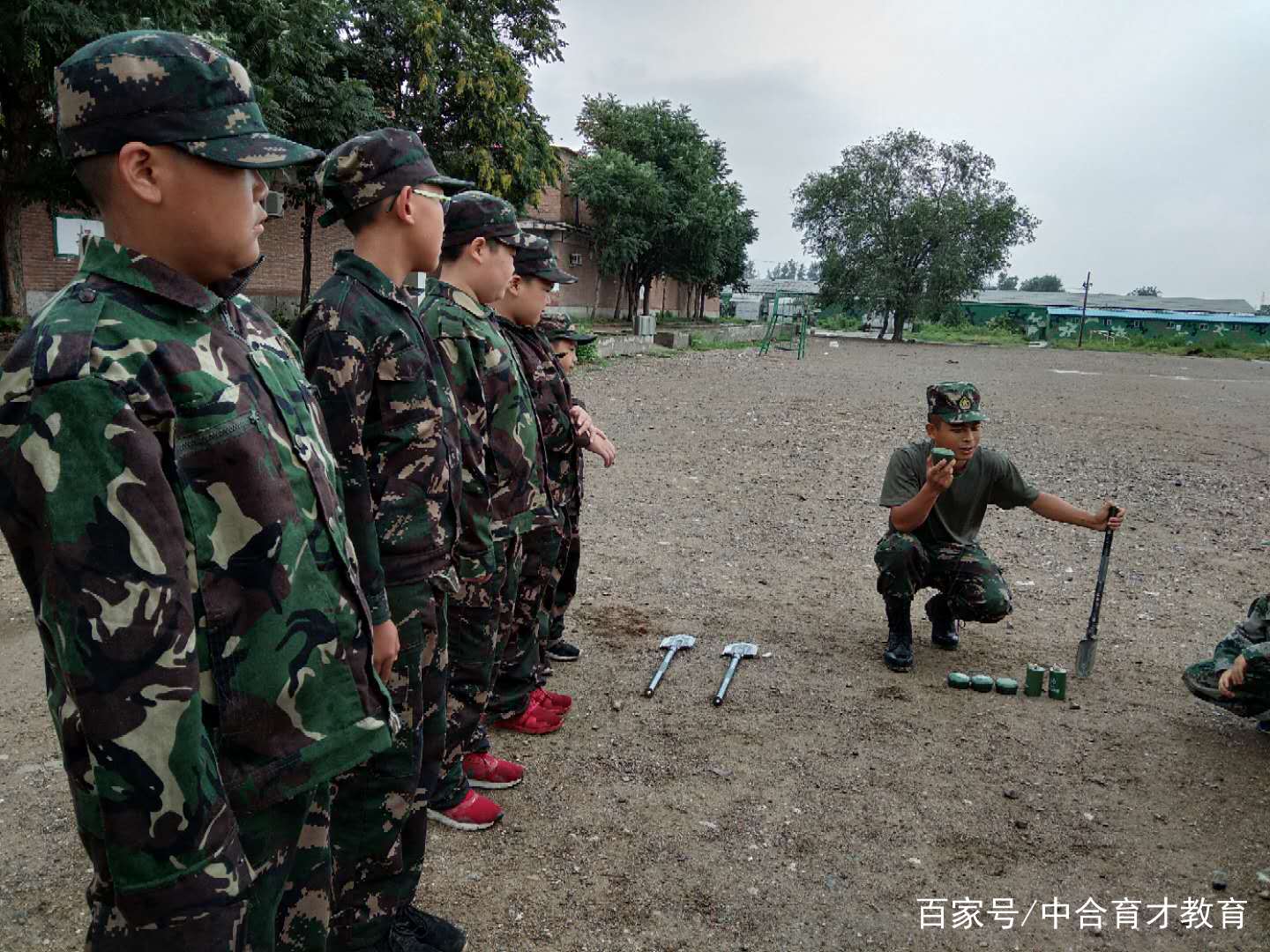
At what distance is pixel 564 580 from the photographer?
4.32 metres

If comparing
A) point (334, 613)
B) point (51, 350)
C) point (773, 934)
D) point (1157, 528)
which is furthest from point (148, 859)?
point (1157, 528)

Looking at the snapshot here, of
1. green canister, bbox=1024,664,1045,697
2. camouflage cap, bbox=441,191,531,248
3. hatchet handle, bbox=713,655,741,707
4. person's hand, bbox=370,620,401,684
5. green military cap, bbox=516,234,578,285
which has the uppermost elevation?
camouflage cap, bbox=441,191,531,248

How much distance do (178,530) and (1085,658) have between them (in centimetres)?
439

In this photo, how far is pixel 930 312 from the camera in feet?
158

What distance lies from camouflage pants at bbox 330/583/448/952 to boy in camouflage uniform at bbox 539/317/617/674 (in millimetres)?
1461

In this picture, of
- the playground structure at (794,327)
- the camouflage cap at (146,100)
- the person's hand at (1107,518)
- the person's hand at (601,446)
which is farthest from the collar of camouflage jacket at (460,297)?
the playground structure at (794,327)

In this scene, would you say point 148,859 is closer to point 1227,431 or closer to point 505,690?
point 505,690

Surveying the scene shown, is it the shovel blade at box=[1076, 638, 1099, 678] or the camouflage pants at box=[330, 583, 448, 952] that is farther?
the shovel blade at box=[1076, 638, 1099, 678]

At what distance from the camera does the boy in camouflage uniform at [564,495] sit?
3.96 metres

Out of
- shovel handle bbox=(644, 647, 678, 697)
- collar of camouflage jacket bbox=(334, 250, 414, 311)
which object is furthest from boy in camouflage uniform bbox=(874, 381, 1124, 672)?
collar of camouflage jacket bbox=(334, 250, 414, 311)

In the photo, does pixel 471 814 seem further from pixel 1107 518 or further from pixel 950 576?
pixel 1107 518

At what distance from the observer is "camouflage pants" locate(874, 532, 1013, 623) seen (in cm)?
456

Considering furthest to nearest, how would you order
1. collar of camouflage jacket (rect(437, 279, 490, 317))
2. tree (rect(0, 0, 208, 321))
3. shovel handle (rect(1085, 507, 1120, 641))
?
tree (rect(0, 0, 208, 321)) → shovel handle (rect(1085, 507, 1120, 641)) → collar of camouflage jacket (rect(437, 279, 490, 317))

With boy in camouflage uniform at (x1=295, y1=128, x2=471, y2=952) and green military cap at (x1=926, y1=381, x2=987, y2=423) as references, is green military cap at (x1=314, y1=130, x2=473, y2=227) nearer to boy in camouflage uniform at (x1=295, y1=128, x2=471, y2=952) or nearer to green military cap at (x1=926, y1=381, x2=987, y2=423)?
boy in camouflage uniform at (x1=295, y1=128, x2=471, y2=952)
